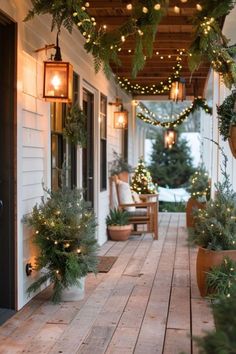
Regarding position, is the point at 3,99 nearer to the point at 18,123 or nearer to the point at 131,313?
the point at 18,123

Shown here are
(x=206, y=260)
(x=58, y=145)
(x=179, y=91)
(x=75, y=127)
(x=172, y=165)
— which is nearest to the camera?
(x=206, y=260)

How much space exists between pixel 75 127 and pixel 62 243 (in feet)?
5.54

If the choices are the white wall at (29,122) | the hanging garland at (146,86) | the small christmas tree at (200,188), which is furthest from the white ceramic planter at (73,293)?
the hanging garland at (146,86)

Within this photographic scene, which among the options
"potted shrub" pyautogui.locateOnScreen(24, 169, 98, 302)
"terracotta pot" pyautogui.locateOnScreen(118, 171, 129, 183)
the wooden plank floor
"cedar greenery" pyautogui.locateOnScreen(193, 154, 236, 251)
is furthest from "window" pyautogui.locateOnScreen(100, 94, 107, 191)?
"potted shrub" pyautogui.locateOnScreen(24, 169, 98, 302)

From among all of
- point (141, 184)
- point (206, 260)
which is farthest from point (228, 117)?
point (141, 184)

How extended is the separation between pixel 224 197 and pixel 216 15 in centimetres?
246

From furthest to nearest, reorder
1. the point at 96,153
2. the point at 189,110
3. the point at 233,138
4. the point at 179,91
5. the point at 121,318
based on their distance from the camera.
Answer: the point at 189,110, the point at 179,91, the point at 96,153, the point at 121,318, the point at 233,138

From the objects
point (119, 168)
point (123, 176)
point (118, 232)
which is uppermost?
point (119, 168)

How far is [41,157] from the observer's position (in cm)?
460

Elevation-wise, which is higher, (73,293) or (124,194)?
(124,194)

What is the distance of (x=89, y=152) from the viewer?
6.97 metres

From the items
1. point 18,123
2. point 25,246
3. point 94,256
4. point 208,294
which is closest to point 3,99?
point 18,123

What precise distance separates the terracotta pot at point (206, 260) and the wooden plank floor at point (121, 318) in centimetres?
13

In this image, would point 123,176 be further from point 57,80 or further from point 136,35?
point 136,35
